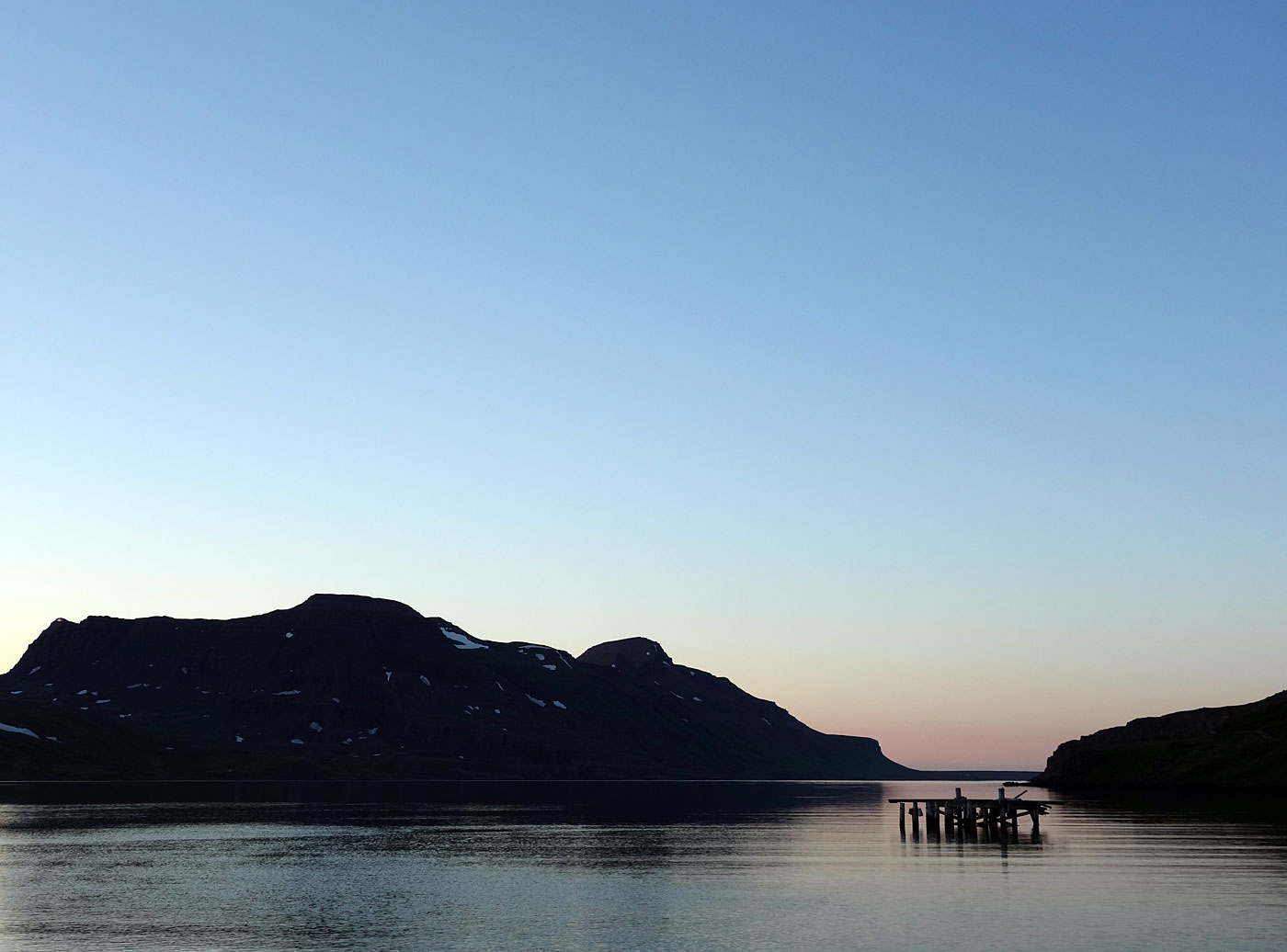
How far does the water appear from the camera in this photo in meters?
53.1

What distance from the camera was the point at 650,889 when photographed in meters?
72.6

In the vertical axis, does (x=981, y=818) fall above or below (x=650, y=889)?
above

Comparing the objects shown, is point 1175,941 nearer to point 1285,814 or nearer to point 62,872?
point 62,872

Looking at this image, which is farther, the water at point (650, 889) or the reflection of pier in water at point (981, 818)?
the reflection of pier in water at point (981, 818)

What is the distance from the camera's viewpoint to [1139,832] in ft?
361

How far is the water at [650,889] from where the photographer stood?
53.1 metres

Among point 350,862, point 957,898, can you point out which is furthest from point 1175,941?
point 350,862

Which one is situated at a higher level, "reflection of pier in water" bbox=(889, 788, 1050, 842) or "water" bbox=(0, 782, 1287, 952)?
"reflection of pier in water" bbox=(889, 788, 1050, 842)

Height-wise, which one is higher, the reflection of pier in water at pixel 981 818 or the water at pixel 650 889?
the reflection of pier in water at pixel 981 818

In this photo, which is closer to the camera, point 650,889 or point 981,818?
point 650,889

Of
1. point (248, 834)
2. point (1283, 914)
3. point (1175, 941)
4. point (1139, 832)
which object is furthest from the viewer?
point (248, 834)

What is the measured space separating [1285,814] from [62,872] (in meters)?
119

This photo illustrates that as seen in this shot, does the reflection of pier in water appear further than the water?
Yes

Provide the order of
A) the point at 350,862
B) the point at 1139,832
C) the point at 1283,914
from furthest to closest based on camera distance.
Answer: the point at 1139,832, the point at 350,862, the point at 1283,914
